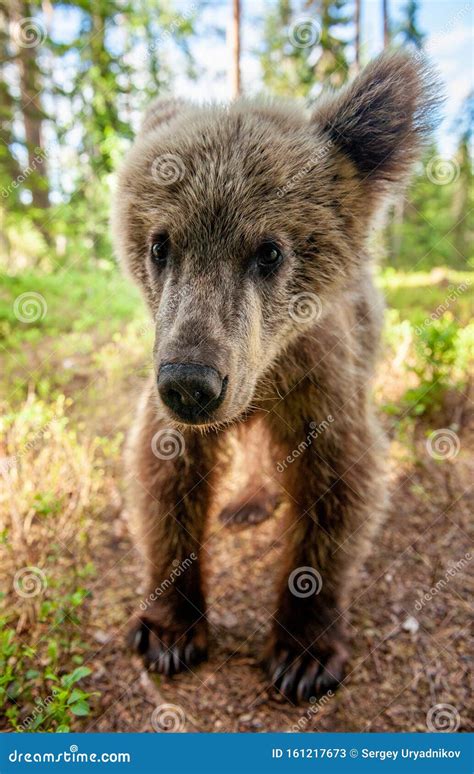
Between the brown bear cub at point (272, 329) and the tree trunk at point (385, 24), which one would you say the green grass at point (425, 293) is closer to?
the tree trunk at point (385, 24)

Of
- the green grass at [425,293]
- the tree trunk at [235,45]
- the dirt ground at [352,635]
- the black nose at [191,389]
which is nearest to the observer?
the black nose at [191,389]

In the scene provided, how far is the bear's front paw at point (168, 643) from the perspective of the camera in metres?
3.02

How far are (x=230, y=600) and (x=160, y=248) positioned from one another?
234 centimetres

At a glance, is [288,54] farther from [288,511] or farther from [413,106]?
[288,511]

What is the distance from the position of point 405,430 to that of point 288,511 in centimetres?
236

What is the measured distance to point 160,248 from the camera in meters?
2.54

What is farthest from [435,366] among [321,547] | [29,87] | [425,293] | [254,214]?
[29,87]

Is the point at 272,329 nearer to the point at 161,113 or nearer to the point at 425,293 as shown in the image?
the point at 161,113

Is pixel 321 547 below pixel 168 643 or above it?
above

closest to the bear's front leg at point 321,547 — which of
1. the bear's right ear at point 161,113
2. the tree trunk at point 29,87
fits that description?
the bear's right ear at point 161,113

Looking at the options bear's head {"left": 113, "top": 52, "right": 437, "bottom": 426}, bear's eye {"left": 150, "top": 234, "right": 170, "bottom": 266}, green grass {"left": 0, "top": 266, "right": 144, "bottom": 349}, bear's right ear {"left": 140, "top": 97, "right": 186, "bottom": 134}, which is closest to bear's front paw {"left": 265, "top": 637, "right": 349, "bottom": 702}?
bear's head {"left": 113, "top": 52, "right": 437, "bottom": 426}

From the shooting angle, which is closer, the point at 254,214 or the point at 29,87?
the point at 254,214

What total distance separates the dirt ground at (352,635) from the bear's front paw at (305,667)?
0.19 feet

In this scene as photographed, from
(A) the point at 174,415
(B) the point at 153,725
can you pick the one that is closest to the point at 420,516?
(B) the point at 153,725
